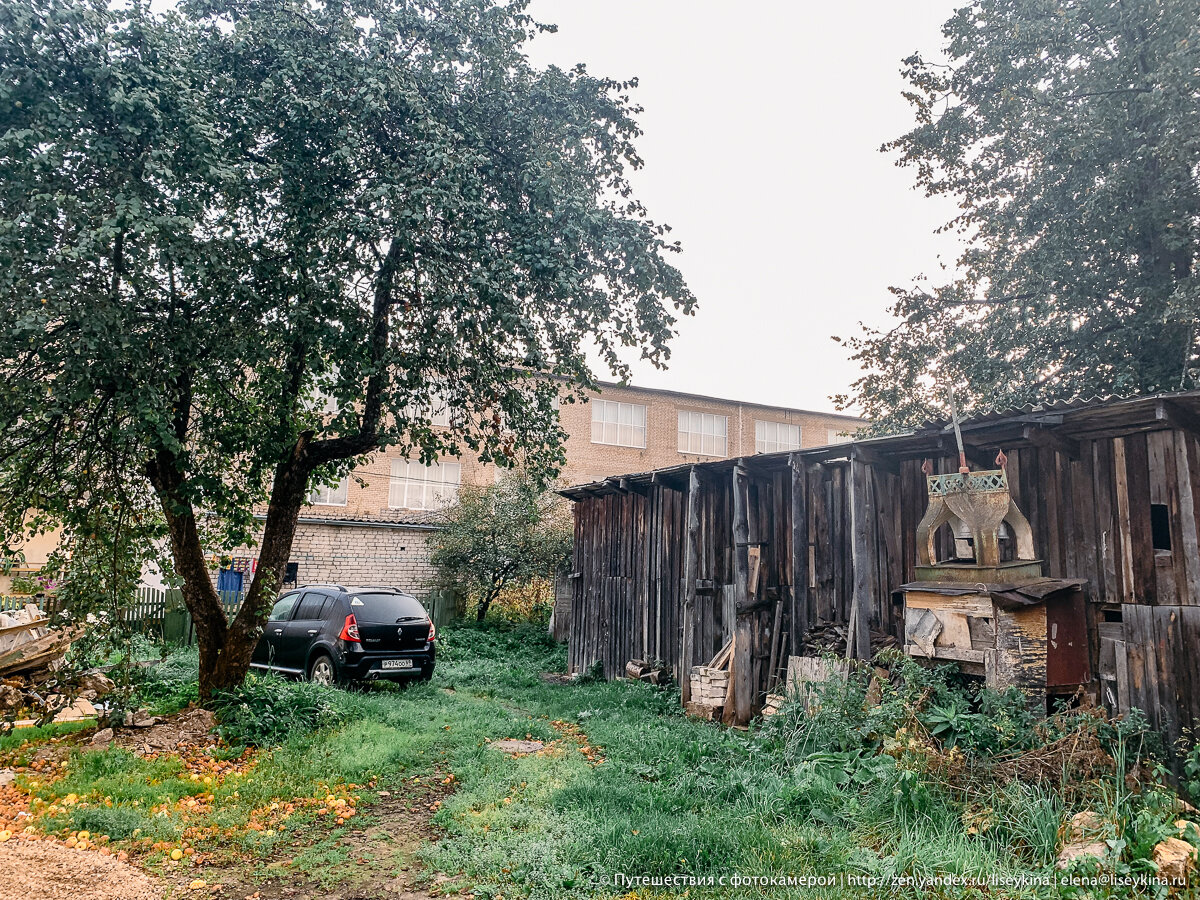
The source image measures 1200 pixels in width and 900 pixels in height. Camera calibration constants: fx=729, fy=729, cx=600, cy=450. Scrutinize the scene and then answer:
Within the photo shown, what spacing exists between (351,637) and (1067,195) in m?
12.6

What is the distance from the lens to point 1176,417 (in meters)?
5.98

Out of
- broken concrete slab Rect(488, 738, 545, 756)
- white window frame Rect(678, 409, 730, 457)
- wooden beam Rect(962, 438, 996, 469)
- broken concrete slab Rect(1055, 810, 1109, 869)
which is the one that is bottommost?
broken concrete slab Rect(488, 738, 545, 756)

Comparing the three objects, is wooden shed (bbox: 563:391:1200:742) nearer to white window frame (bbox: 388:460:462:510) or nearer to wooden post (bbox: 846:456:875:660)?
wooden post (bbox: 846:456:875:660)

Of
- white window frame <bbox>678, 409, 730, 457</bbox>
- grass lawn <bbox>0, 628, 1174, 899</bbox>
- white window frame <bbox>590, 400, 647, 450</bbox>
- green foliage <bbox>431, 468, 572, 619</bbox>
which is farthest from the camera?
white window frame <bbox>678, 409, 730, 457</bbox>

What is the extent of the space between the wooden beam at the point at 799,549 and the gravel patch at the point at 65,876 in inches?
272

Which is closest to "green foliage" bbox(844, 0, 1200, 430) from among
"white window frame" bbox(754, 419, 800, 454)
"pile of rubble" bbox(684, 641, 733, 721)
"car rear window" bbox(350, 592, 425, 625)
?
"pile of rubble" bbox(684, 641, 733, 721)

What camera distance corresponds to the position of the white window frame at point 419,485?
1053 inches

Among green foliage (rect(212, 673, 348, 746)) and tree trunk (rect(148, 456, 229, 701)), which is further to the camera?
tree trunk (rect(148, 456, 229, 701))

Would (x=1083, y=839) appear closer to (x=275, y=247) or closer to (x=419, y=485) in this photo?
(x=275, y=247)

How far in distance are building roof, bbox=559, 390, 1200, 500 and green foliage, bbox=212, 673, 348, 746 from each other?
6.43m

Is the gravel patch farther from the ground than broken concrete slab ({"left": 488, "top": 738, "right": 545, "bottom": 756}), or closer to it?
farther from the ground

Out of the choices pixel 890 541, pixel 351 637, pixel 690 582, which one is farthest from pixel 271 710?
pixel 890 541

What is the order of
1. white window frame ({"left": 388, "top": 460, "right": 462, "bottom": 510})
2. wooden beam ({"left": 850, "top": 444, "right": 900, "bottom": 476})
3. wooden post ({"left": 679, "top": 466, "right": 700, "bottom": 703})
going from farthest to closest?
white window frame ({"left": 388, "top": 460, "right": 462, "bottom": 510}), wooden post ({"left": 679, "top": 466, "right": 700, "bottom": 703}), wooden beam ({"left": 850, "top": 444, "right": 900, "bottom": 476})

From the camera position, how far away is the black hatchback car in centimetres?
1070
